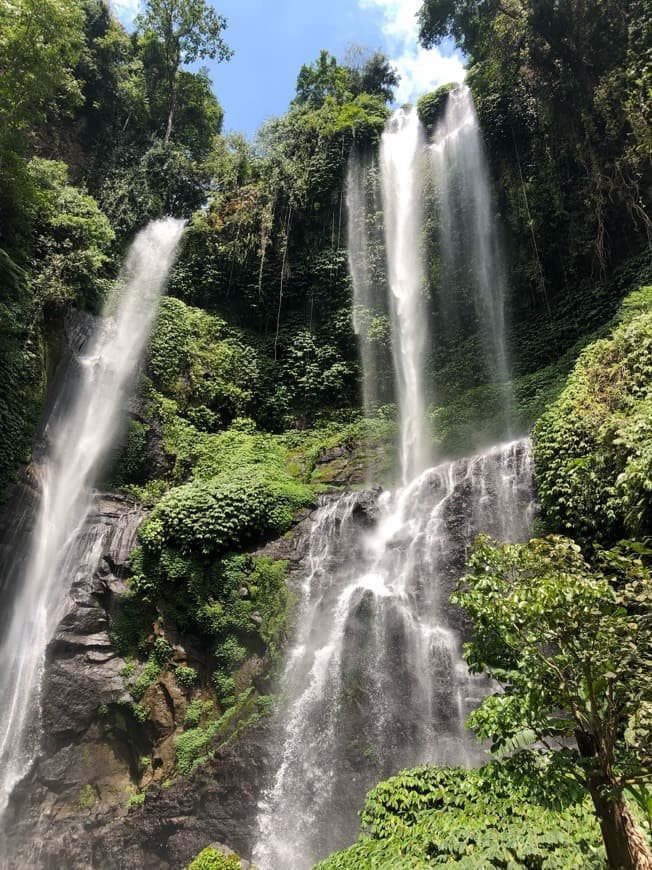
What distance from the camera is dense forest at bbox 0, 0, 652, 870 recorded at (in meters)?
3.99

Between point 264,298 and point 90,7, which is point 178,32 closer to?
point 90,7

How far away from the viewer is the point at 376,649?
856cm

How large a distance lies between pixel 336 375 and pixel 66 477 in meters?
8.55

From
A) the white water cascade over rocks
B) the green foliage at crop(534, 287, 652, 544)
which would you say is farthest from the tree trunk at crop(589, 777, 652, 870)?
the green foliage at crop(534, 287, 652, 544)

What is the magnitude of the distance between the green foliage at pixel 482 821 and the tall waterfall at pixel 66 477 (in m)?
7.49

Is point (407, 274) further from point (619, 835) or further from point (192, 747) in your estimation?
point (619, 835)

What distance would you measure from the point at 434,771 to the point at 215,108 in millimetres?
28433

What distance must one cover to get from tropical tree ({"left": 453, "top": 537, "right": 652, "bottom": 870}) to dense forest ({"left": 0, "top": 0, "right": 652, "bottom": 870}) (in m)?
0.02

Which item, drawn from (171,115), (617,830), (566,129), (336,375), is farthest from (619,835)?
(171,115)

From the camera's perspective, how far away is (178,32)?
2367cm

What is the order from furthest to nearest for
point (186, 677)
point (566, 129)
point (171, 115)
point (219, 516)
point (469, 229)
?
point (171, 115) → point (469, 229) → point (566, 129) → point (219, 516) → point (186, 677)

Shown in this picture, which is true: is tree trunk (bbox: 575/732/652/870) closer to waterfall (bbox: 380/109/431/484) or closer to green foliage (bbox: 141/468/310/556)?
green foliage (bbox: 141/468/310/556)

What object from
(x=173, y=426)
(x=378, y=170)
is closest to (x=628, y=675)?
(x=173, y=426)

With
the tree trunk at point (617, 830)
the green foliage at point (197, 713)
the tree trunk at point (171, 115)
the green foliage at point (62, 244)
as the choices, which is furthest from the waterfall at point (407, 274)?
the tree trunk at point (617, 830)
